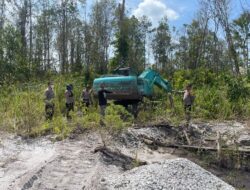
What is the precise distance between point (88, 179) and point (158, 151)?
12.0 feet

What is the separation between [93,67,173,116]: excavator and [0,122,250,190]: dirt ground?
2.22 meters

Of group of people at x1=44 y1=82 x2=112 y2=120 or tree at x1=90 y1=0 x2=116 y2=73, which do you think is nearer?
group of people at x1=44 y1=82 x2=112 y2=120

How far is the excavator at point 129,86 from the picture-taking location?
1373cm

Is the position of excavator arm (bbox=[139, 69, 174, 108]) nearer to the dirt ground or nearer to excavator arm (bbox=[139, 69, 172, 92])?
excavator arm (bbox=[139, 69, 172, 92])

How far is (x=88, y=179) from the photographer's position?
6789 millimetres

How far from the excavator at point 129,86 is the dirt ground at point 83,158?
7.28 ft

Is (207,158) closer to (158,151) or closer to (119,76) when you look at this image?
(158,151)

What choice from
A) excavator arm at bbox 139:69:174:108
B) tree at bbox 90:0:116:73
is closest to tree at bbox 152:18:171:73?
tree at bbox 90:0:116:73

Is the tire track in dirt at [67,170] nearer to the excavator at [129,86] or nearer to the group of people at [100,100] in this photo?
the group of people at [100,100]

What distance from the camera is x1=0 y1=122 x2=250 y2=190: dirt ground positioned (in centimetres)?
670

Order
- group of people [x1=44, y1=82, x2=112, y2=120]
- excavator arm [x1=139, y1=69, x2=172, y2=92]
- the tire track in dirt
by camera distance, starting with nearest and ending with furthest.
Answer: the tire track in dirt → group of people [x1=44, y1=82, x2=112, y2=120] → excavator arm [x1=139, y1=69, x2=172, y2=92]

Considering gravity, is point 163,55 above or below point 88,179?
above

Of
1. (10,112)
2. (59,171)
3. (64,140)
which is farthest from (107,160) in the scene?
(10,112)

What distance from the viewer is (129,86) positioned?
1369 centimetres
